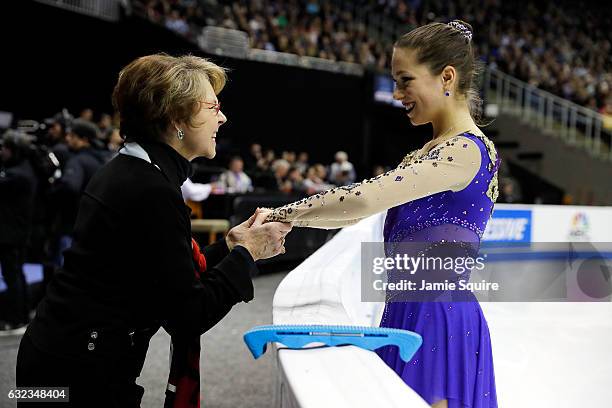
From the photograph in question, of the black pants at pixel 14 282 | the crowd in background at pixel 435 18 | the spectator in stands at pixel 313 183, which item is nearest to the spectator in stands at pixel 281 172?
the spectator in stands at pixel 313 183

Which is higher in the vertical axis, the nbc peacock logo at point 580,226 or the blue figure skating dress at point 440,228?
the nbc peacock logo at point 580,226

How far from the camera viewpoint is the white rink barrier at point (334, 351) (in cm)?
92

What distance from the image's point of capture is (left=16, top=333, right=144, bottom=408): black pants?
115 centimetres

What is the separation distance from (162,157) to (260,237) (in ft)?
1.14

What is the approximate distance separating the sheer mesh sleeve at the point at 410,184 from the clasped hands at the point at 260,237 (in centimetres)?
11

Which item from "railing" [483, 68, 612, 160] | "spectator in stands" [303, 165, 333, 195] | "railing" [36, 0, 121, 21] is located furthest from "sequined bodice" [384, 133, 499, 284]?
"railing" [483, 68, 612, 160]

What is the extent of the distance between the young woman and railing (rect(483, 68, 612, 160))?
43.5 feet

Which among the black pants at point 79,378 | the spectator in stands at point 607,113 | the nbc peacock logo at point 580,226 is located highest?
the spectator in stands at point 607,113

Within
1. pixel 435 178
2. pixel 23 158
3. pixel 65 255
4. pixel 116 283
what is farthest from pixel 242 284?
pixel 23 158

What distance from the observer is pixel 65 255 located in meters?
1.19

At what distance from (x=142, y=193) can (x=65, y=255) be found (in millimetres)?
219

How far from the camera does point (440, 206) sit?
1.42 meters

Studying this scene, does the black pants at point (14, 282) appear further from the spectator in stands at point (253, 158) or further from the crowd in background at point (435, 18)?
the crowd in background at point (435, 18)

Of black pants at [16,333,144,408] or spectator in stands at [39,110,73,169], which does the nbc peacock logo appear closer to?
spectator in stands at [39,110,73,169]
